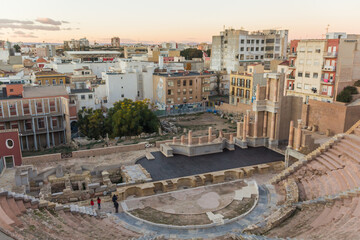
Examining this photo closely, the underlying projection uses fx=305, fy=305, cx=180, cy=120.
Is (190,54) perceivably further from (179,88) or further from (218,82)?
(179,88)

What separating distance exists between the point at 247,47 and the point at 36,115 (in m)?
71.3

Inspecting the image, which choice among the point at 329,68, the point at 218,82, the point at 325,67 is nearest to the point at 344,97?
the point at 329,68

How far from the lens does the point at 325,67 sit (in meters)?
58.2

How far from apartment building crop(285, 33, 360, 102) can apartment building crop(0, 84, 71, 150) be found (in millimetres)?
46397

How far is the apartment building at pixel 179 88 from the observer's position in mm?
70812

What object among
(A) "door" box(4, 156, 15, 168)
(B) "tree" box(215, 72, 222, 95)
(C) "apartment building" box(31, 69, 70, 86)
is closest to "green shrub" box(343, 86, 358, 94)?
(B) "tree" box(215, 72, 222, 95)

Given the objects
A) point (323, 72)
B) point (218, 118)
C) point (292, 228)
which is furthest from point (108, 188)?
point (323, 72)

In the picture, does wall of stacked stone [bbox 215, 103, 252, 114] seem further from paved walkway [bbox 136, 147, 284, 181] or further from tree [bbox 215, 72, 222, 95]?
paved walkway [bbox 136, 147, 284, 181]

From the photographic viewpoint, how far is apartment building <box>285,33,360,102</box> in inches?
2228

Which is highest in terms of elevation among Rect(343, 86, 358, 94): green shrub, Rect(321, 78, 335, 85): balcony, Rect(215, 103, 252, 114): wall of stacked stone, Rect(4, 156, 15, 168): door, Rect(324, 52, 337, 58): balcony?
Rect(324, 52, 337, 58): balcony

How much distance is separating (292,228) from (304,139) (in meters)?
13.3

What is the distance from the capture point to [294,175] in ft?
85.6

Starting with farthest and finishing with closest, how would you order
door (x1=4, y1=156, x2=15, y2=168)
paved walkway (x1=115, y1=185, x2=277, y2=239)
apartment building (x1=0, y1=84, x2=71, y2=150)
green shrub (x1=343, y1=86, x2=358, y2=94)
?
green shrub (x1=343, y1=86, x2=358, y2=94)
apartment building (x1=0, y1=84, x2=71, y2=150)
door (x1=4, y1=156, x2=15, y2=168)
paved walkway (x1=115, y1=185, x2=277, y2=239)

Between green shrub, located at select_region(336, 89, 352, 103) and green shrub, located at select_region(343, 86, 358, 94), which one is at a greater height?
green shrub, located at select_region(343, 86, 358, 94)
